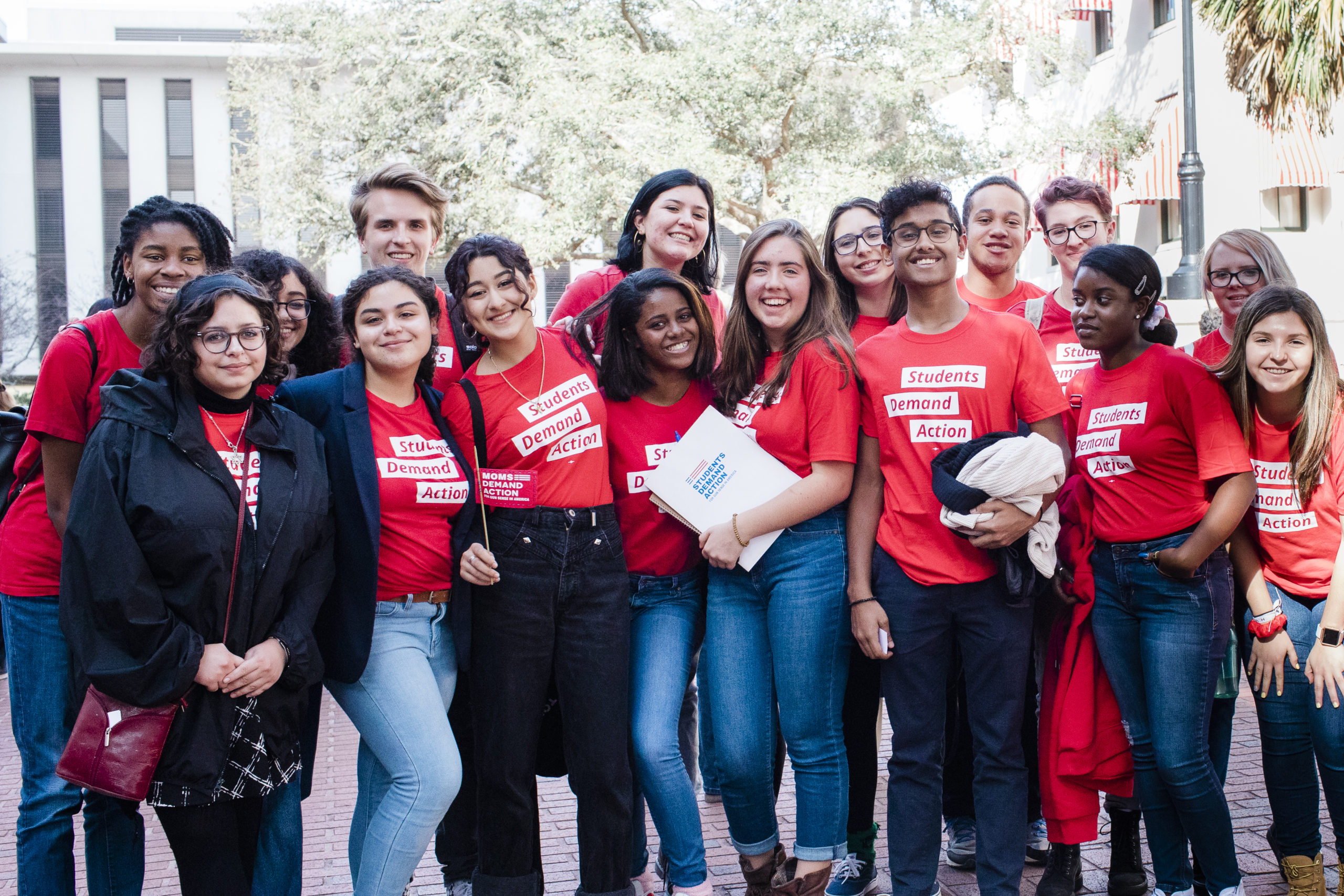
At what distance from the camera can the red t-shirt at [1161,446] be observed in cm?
354

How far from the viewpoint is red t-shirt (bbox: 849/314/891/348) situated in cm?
444

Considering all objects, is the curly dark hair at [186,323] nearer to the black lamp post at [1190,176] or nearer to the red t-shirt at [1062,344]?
the red t-shirt at [1062,344]

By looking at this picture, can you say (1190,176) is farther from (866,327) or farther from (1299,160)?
(866,327)

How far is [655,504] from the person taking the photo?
373cm

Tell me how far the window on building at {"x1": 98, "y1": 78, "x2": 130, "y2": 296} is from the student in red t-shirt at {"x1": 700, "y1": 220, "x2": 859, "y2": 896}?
48.0 metres

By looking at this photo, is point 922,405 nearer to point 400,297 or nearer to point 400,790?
point 400,297

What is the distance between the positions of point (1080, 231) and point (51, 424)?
3.88 m

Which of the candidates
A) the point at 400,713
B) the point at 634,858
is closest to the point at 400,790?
the point at 400,713

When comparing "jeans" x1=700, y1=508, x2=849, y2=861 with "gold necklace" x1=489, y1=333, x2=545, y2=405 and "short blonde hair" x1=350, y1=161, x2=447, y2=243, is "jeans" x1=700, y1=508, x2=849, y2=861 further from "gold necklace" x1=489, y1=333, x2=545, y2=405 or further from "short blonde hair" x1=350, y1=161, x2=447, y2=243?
"short blonde hair" x1=350, y1=161, x2=447, y2=243

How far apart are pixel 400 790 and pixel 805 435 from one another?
1719 mm

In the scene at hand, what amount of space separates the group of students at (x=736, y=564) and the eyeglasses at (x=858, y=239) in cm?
54

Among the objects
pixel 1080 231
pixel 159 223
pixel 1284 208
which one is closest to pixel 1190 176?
pixel 1284 208

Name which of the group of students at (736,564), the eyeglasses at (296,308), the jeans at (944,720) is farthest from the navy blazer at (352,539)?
the jeans at (944,720)

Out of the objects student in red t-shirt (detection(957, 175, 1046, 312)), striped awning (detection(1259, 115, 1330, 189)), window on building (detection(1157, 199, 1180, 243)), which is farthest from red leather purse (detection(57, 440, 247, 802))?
window on building (detection(1157, 199, 1180, 243))
